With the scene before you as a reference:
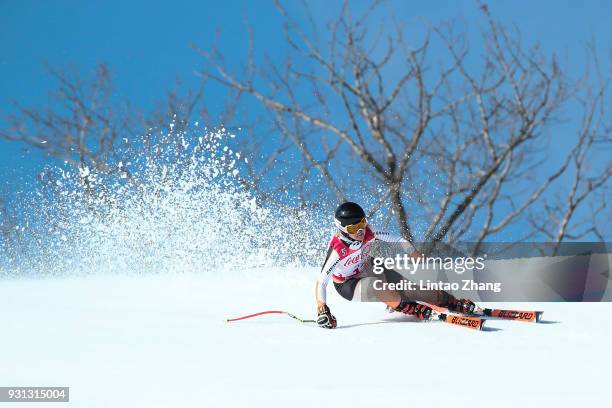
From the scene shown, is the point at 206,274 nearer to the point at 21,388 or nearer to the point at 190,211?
the point at 190,211

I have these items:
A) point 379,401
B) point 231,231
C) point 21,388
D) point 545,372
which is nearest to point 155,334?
point 21,388

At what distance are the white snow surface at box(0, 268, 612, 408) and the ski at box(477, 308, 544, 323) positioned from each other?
14 centimetres

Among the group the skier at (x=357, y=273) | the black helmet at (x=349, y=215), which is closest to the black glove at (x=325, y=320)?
the skier at (x=357, y=273)

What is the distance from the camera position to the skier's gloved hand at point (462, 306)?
15.5 feet

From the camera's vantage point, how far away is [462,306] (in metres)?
4.74

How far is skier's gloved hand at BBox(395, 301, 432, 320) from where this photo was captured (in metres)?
4.57

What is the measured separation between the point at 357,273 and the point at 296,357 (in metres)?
1.67

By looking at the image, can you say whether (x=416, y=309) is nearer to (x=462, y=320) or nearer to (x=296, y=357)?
(x=462, y=320)

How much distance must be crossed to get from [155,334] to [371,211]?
5.24 meters

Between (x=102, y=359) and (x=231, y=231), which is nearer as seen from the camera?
(x=102, y=359)

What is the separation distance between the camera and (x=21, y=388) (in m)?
2.83
